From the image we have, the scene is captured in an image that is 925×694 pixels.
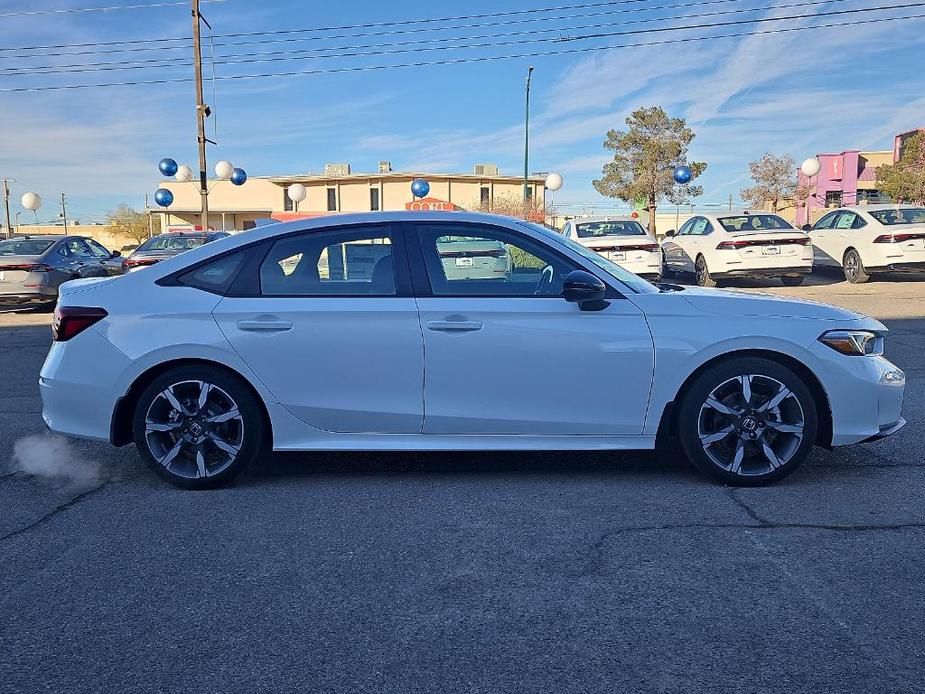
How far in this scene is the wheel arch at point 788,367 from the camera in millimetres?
4441

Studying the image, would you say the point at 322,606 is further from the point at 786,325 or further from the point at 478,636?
the point at 786,325

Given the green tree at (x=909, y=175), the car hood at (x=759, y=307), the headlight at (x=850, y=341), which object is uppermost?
the green tree at (x=909, y=175)

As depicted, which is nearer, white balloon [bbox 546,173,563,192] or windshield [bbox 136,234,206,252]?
windshield [bbox 136,234,206,252]

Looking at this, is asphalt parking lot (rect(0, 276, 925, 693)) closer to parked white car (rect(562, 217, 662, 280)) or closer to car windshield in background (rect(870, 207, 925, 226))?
parked white car (rect(562, 217, 662, 280))

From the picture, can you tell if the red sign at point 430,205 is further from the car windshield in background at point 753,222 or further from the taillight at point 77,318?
the taillight at point 77,318

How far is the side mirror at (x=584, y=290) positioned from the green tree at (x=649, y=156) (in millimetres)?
47595

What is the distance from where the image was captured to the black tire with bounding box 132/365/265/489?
177 inches

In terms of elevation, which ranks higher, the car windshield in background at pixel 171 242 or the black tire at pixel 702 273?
the car windshield in background at pixel 171 242

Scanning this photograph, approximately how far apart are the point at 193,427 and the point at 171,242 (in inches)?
569

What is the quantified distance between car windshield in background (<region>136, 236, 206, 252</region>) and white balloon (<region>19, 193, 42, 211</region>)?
→ 98.1 feet

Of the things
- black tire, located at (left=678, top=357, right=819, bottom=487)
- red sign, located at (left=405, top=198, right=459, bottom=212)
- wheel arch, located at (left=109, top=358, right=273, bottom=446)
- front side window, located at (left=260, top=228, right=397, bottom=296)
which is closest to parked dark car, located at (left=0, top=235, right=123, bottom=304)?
wheel arch, located at (left=109, top=358, right=273, bottom=446)

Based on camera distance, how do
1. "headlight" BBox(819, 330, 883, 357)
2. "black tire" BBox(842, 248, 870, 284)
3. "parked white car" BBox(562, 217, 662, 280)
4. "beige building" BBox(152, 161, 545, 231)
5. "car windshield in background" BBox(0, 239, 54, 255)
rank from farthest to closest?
"beige building" BBox(152, 161, 545, 231) < "black tire" BBox(842, 248, 870, 284) < "parked white car" BBox(562, 217, 662, 280) < "car windshield in background" BBox(0, 239, 54, 255) < "headlight" BBox(819, 330, 883, 357)

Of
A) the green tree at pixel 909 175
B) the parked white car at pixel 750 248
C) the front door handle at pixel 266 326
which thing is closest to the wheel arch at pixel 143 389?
the front door handle at pixel 266 326

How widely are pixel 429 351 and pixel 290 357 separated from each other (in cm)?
76
